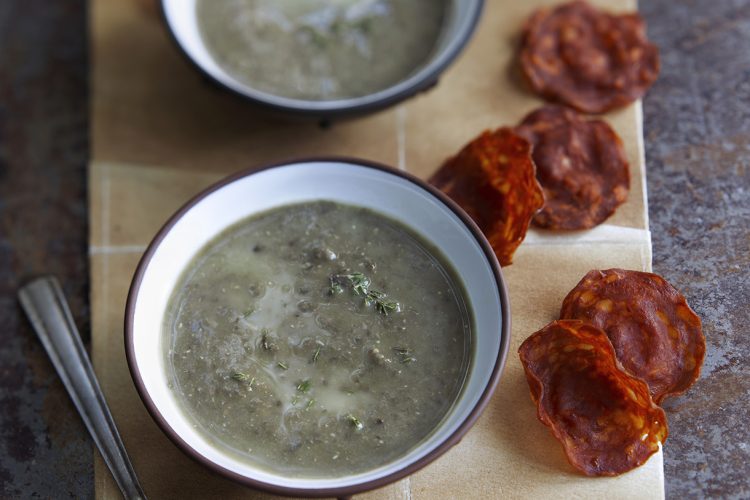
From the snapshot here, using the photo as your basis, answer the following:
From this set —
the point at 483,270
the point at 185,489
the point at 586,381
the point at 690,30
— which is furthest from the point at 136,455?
the point at 690,30

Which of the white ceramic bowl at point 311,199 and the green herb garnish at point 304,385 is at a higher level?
the white ceramic bowl at point 311,199

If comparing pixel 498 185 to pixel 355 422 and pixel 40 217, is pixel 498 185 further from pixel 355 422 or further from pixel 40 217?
pixel 40 217

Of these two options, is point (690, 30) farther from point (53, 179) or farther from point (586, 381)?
point (53, 179)

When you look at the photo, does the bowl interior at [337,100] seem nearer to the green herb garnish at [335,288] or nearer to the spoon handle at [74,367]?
the green herb garnish at [335,288]

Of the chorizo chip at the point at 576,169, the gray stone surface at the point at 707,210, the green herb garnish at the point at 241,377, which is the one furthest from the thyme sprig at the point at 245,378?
the gray stone surface at the point at 707,210

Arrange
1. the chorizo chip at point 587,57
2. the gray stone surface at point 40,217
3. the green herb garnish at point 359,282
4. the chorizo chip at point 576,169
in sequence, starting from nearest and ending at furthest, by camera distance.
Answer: the green herb garnish at point 359,282, the gray stone surface at point 40,217, the chorizo chip at point 576,169, the chorizo chip at point 587,57

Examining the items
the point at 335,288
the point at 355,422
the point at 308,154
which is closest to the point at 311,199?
the point at 335,288
